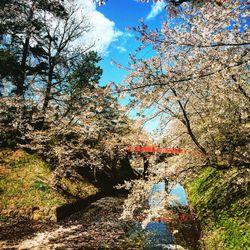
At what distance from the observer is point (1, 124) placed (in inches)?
862

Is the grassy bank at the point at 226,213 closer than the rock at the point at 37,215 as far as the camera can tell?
Yes

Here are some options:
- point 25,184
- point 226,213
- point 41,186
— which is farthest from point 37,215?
point 226,213

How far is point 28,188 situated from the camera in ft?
57.7

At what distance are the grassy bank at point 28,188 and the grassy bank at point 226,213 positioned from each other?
8.30 metres

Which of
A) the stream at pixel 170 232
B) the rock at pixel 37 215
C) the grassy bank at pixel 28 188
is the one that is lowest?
the stream at pixel 170 232

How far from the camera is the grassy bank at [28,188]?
52.6 ft

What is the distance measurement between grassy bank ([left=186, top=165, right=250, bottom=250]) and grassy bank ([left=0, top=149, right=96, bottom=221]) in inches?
327

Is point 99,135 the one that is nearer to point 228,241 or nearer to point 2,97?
point 2,97

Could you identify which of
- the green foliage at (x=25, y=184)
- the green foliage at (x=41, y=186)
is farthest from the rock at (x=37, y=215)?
the green foliage at (x=41, y=186)

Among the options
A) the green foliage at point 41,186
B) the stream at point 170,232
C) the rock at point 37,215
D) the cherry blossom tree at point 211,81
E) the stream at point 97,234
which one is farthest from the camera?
the green foliage at point 41,186

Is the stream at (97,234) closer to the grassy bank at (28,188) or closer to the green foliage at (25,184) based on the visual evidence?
the grassy bank at (28,188)

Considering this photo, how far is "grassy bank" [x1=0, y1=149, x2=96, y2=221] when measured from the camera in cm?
1603

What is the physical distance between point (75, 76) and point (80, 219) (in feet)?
39.4

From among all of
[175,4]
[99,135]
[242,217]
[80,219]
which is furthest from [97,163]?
[175,4]
